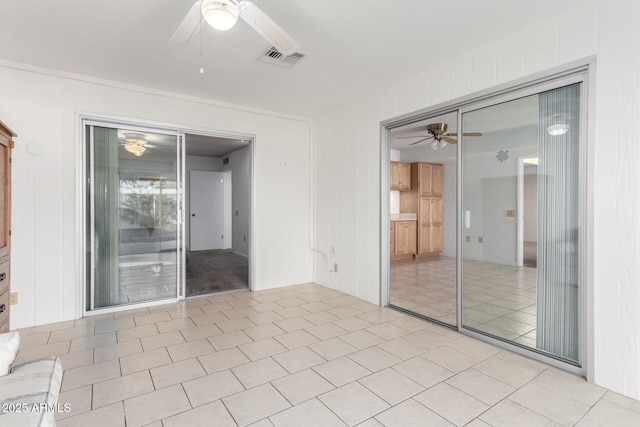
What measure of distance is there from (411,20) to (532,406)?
2.72 meters

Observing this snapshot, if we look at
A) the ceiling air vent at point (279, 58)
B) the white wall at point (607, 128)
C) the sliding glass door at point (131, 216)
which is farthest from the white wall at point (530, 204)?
the sliding glass door at point (131, 216)

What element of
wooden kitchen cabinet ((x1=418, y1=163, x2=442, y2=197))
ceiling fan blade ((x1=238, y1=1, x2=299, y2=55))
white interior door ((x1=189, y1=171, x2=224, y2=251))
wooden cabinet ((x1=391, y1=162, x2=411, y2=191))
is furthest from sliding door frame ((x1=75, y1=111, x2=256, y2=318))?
wooden kitchen cabinet ((x1=418, y1=163, x2=442, y2=197))

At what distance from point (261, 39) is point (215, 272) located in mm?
4231

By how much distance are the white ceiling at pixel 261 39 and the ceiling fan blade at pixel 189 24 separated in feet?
1.10

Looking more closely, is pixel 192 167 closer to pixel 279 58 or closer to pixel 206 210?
pixel 206 210

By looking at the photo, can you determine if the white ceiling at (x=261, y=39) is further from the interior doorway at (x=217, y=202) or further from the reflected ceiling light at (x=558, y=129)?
the interior doorway at (x=217, y=202)

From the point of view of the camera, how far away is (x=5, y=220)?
112 inches

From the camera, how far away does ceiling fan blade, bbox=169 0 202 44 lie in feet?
5.83

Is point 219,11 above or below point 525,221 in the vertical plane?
above

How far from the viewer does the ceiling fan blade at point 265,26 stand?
71.2 inches

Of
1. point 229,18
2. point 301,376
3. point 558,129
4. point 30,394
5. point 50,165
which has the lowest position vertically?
point 301,376

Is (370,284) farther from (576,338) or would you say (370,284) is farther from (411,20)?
(411,20)

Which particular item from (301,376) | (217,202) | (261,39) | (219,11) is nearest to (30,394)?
(301,376)

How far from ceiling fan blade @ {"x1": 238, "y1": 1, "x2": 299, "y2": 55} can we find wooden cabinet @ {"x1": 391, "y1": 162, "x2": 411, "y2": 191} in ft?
17.6
